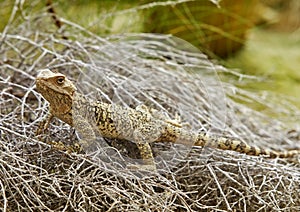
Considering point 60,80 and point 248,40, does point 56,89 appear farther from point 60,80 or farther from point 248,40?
point 248,40

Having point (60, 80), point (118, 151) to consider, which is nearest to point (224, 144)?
point (118, 151)

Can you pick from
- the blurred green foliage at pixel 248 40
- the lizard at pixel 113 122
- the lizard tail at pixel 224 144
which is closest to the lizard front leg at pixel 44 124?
the lizard at pixel 113 122

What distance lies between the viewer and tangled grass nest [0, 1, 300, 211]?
763 millimetres

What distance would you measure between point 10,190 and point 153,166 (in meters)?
0.23

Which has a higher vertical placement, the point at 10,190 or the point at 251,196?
the point at 10,190

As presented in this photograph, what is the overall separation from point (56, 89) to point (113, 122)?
0.39 ft

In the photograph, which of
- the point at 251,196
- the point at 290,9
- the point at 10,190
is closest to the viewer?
the point at 10,190

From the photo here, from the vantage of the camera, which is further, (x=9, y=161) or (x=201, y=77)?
(x=201, y=77)

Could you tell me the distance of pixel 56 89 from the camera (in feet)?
2.51

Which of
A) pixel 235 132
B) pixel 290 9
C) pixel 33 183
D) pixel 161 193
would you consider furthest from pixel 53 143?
pixel 290 9

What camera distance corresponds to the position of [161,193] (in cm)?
78

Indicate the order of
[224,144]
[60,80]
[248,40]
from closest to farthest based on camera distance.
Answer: [60,80] → [224,144] → [248,40]

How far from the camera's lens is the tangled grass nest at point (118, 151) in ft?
2.50

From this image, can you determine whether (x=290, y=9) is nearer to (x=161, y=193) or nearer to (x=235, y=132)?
(x=235, y=132)
